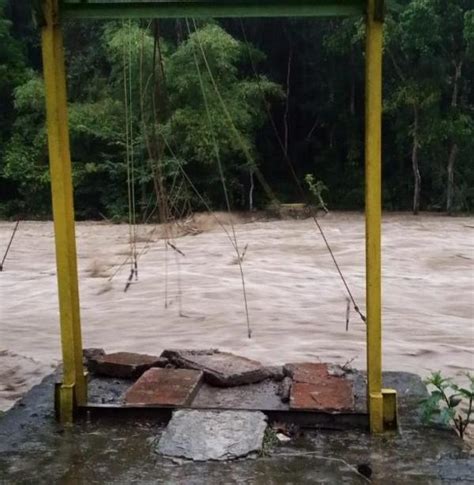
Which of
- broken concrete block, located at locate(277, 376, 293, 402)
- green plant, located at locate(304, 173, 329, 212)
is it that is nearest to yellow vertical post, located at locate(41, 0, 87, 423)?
broken concrete block, located at locate(277, 376, 293, 402)

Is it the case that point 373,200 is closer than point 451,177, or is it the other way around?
point 373,200

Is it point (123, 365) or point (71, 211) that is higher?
point (71, 211)

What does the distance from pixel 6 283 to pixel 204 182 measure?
Result: 9985 mm

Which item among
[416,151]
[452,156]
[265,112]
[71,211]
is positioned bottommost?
[71,211]

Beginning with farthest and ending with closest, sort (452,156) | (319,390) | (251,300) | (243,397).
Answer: (452,156) < (251,300) < (243,397) < (319,390)

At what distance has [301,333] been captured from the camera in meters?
6.35

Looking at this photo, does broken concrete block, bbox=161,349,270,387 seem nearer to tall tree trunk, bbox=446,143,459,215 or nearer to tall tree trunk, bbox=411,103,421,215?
tall tree trunk, bbox=411,103,421,215

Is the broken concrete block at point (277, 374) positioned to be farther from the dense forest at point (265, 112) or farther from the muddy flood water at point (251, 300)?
the dense forest at point (265, 112)

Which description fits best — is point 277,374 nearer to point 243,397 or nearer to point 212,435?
point 243,397

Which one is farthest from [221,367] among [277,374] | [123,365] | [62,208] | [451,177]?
[451,177]

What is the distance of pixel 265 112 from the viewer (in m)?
19.5

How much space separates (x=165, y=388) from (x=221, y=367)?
0.46 metres

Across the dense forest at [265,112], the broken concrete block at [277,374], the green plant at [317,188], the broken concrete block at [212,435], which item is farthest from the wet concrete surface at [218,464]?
the dense forest at [265,112]

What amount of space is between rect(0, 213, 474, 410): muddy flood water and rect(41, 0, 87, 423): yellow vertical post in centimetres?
109
